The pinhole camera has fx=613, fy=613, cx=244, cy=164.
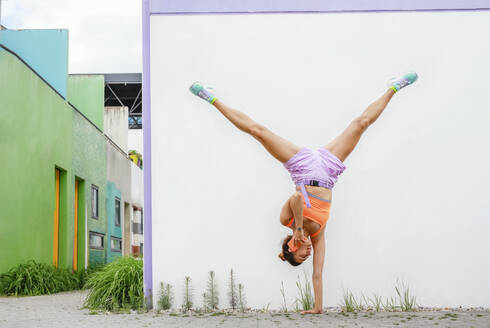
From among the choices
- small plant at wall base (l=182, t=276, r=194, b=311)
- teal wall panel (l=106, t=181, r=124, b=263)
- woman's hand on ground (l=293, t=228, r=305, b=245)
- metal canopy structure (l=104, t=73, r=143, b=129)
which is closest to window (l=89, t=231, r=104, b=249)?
teal wall panel (l=106, t=181, r=124, b=263)

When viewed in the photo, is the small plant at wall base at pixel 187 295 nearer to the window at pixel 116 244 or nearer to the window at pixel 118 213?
the window at pixel 116 244

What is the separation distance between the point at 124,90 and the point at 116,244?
35.1ft

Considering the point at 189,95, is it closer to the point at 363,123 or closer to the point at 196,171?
the point at 196,171

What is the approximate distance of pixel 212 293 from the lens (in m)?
6.88

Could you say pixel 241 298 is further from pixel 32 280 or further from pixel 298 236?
pixel 32 280

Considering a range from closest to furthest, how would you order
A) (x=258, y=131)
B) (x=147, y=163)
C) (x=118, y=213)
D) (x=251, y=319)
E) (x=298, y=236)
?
(x=298, y=236) → (x=251, y=319) → (x=258, y=131) → (x=147, y=163) → (x=118, y=213)

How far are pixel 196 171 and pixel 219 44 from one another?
5.05ft

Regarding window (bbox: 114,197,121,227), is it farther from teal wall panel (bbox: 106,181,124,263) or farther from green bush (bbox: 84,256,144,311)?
green bush (bbox: 84,256,144,311)

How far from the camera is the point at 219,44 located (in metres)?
7.28

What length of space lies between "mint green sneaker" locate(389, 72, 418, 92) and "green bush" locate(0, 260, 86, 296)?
6.97 metres

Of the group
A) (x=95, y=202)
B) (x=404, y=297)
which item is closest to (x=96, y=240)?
(x=95, y=202)

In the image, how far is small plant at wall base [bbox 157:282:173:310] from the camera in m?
6.87

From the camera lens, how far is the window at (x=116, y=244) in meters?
18.6

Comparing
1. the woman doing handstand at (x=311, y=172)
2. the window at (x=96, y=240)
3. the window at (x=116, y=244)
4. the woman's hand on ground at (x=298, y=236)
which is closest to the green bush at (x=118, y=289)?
the woman doing handstand at (x=311, y=172)
